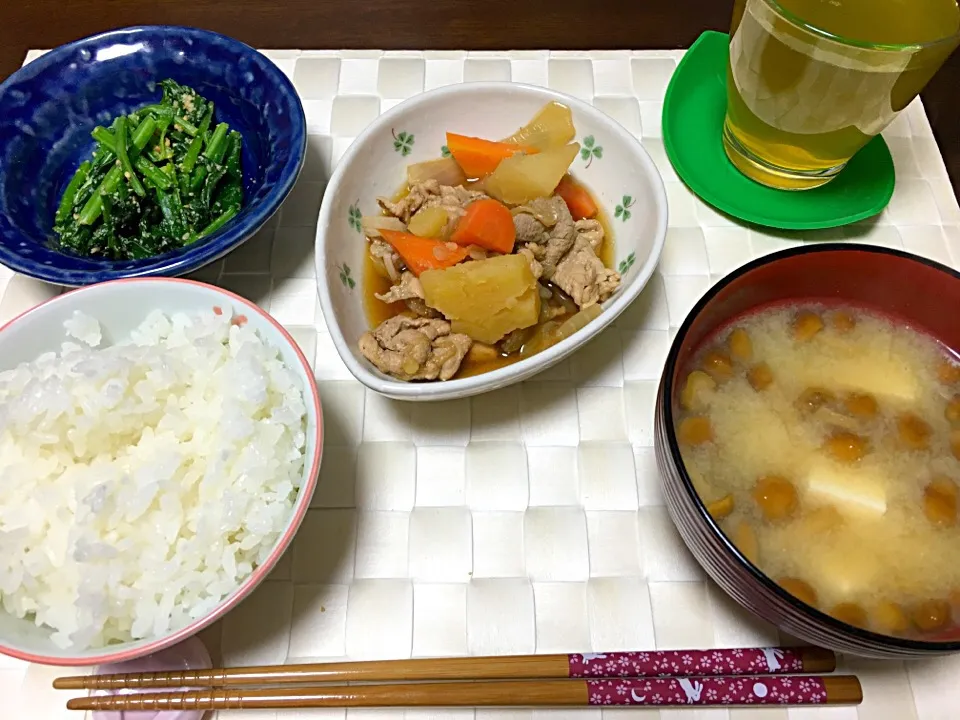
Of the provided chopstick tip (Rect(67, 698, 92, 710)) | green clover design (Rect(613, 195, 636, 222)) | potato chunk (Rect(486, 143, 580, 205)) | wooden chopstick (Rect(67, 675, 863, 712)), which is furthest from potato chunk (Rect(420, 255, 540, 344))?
chopstick tip (Rect(67, 698, 92, 710))

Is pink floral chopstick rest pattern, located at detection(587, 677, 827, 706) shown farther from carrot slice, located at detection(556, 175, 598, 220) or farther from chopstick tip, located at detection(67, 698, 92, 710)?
carrot slice, located at detection(556, 175, 598, 220)

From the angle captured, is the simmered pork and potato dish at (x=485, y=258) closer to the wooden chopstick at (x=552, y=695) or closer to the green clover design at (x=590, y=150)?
the green clover design at (x=590, y=150)

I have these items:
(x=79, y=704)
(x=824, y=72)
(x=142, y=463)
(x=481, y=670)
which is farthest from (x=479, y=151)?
(x=79, y=704)

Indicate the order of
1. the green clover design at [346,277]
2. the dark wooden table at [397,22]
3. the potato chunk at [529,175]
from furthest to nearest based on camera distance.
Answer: the dark wooden table at [397,22] → the potato chunk at [529,175] → the green clover design at [346,277]

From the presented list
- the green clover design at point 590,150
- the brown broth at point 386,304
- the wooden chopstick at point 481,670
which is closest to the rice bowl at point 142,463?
the wooden chopstick at point 481,670

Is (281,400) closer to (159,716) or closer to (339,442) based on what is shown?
(339,442)

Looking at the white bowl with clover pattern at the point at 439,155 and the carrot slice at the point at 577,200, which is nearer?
the white bowl with clover pattern at the point at 439,155
